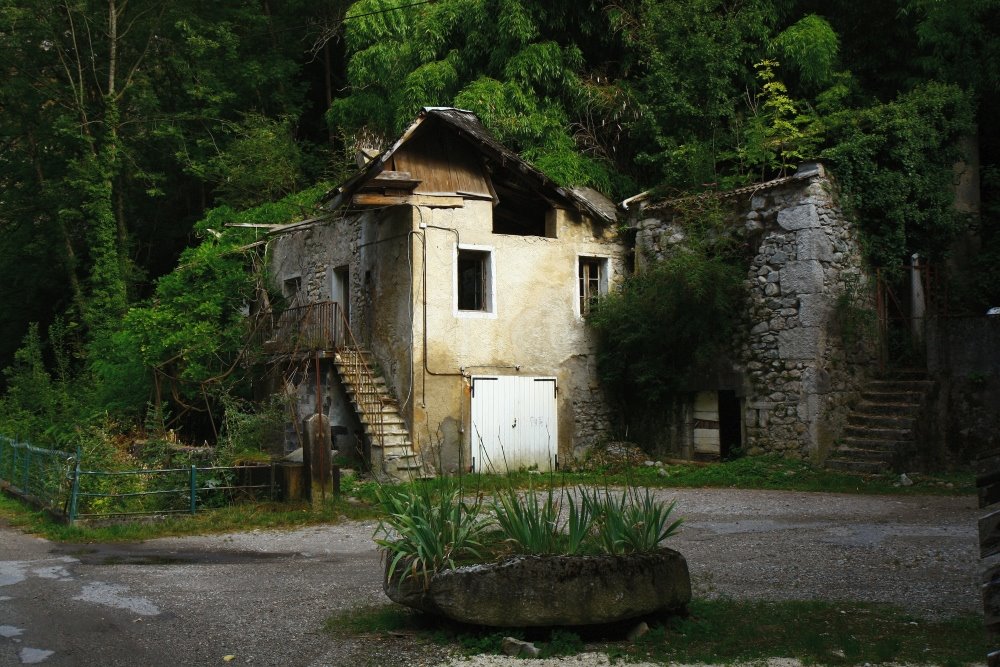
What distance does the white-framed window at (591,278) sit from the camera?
742 inches

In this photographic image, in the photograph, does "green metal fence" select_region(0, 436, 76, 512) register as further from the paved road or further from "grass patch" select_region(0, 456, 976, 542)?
the paved road

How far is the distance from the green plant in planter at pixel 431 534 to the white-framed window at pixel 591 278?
1218 cm

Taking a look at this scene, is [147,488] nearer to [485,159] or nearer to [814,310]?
[485,159]

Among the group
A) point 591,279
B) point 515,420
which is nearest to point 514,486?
point 515,420

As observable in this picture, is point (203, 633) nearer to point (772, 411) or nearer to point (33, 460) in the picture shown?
point (33, 460)

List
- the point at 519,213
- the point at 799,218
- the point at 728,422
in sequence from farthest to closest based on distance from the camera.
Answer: the point at 519,213 → the point at 728,422 → the point at 799,218

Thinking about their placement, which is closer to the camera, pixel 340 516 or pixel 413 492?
pixel 413 492

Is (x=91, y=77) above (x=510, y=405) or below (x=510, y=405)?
above

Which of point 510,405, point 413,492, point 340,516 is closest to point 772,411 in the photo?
point 510,405

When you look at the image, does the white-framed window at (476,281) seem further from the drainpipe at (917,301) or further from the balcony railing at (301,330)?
the drainpipe at (917,301)

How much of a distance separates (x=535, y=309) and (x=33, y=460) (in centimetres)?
906

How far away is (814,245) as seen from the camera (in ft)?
51.9

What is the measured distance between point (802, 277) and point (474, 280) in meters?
5.96

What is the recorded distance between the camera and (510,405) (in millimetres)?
17297
